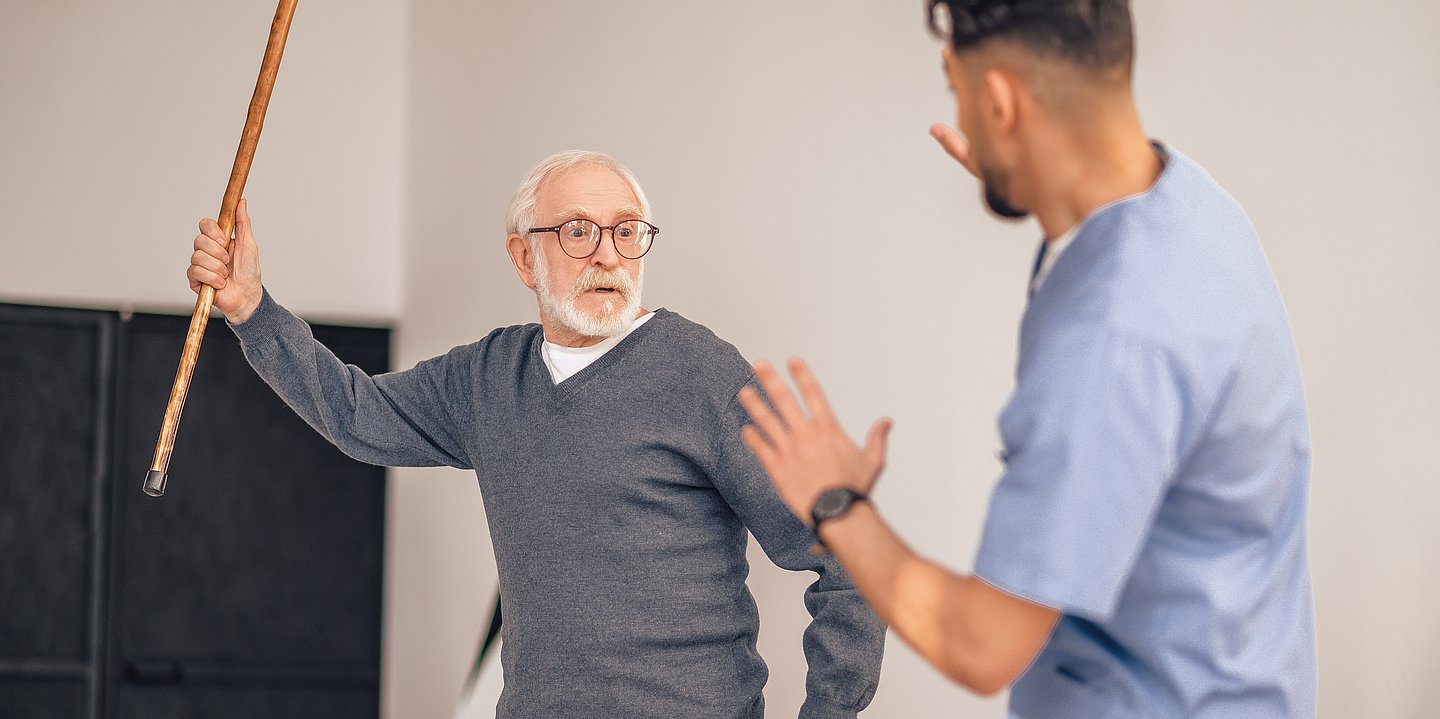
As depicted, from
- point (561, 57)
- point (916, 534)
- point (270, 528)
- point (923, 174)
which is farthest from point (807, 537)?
point (270, 528)

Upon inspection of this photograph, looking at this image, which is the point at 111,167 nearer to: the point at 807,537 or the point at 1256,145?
the point at 807,537

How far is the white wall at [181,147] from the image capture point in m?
3.18

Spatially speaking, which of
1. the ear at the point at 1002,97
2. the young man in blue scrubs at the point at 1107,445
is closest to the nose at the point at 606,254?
the young man in blue scrubs at the point at 1107,445

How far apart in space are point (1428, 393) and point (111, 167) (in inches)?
113

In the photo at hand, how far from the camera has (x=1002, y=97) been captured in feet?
3.38

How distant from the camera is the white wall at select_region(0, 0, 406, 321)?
318 centimetres

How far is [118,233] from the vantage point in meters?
3.24

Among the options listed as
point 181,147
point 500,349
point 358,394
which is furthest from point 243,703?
point 500,349

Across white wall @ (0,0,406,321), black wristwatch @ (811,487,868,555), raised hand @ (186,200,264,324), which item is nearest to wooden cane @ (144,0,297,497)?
raised hand @ (186,200,264,324)

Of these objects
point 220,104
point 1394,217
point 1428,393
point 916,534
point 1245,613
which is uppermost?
point 220,104

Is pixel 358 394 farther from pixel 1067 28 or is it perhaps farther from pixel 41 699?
pixel 41 699

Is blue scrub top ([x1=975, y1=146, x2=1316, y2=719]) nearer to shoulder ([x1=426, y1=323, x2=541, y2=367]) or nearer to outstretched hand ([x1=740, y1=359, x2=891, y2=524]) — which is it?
outstretched hand ([x1=740, y1=359, x2=891, y2=524])

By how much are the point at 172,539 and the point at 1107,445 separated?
2.95 meters

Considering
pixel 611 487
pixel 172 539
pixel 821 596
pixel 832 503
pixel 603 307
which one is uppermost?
pixel 603 307
